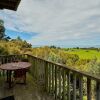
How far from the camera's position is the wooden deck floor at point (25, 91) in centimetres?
480

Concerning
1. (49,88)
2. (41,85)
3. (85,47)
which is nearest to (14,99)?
(49,88)

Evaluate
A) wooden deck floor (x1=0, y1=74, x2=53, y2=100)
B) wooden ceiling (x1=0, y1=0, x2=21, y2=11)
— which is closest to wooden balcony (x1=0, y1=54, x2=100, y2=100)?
wooden deck floor (x1=0, y1=74, x2=53, y2=100)

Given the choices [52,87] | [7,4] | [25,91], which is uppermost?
[7,4]

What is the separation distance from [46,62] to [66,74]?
141cm

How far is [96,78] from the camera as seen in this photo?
253cm

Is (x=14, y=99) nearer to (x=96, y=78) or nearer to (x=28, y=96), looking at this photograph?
(x=28, y=96)

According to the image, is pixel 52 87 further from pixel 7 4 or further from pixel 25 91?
pixel 7 4

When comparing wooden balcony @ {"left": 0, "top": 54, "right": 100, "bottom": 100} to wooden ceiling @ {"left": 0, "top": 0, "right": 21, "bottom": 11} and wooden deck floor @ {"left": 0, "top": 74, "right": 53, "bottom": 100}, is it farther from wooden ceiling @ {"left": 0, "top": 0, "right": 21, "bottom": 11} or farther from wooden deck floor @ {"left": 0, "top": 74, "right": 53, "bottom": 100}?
wooden ceiling @ {"left": 0, "top": 0, "right": 21, "bottom": 11}

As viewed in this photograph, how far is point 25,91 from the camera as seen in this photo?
5.41 metres

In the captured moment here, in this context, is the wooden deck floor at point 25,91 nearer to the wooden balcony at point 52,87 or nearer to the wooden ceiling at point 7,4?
the wooden balcony at point 52,87

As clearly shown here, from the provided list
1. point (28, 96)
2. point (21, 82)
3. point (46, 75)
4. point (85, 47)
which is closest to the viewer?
point (28, 96)

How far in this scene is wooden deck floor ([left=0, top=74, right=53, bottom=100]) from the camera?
4.80m

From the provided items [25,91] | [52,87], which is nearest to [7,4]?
[25,91]

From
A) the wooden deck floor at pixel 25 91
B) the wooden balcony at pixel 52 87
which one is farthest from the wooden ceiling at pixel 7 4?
the wooden deck floor at pixel 25 91
